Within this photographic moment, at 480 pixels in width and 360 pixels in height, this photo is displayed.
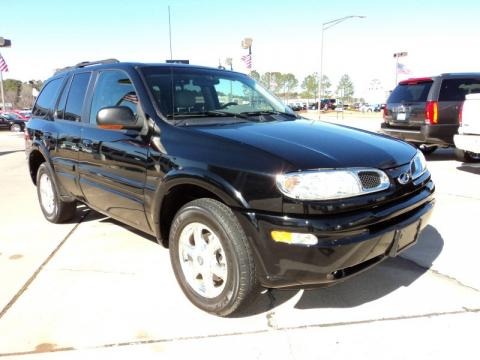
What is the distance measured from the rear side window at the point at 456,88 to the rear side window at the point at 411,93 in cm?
31

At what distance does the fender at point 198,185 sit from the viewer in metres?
2.72

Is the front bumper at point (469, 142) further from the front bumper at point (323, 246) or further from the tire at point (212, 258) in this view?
the tire at point (212, 258)

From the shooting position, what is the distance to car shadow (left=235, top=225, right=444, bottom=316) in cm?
321

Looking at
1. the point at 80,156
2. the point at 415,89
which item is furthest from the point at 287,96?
the point at 80,156

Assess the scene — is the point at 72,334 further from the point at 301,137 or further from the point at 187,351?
the point at 301,137

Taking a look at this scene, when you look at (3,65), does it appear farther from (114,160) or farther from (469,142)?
(114,160)

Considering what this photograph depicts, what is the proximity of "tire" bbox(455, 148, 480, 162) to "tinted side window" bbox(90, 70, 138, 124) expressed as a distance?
7.73m

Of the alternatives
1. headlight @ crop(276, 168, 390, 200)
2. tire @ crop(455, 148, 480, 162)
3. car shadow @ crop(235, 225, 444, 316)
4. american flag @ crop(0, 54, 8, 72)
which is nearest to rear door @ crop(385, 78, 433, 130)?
tire @ crop(455, 148, 480, 162)

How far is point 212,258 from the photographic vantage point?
3.04 meters

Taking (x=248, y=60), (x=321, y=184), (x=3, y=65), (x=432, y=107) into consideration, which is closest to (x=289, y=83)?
(x=3, y=65)

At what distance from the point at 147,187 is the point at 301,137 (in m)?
1.24

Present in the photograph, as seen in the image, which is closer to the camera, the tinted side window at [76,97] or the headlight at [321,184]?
the headlight at [321,184]

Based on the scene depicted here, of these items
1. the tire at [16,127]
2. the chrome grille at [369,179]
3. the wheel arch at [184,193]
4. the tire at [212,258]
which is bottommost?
the tire at [16,127]

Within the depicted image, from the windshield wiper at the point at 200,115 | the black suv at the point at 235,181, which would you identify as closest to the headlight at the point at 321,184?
the black suv at the point at 235,181
